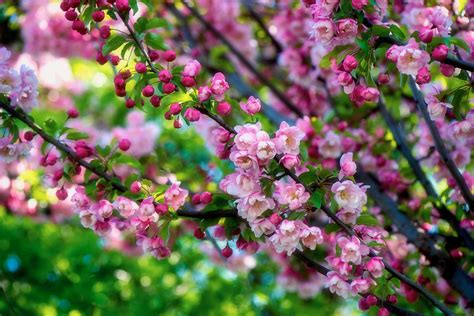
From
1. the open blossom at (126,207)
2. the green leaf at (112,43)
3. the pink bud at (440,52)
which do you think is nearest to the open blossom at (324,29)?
the pink bud at (440,52)

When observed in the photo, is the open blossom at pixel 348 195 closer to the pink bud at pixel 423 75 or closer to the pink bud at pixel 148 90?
the pink bud at pixel 423 75

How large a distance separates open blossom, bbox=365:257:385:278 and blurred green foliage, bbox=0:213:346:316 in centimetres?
294

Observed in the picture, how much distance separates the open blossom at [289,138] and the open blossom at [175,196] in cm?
35

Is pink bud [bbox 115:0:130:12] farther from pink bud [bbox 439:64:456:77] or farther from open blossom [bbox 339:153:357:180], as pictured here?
pink bud [bbox 439:64:456:77]

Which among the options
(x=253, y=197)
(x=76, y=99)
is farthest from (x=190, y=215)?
(x=76, y=99)

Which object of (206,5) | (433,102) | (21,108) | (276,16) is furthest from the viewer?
(206,5)

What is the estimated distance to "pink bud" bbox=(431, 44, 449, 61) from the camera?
2008 millimetres

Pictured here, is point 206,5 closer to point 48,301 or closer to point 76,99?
point 48,301

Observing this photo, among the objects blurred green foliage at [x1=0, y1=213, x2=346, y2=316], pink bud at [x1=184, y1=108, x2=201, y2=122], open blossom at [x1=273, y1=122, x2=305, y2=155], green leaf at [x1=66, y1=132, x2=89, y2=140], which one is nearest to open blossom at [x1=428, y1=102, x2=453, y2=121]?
open blossom at [x1=273, y1=122, x2=305, y2=155]

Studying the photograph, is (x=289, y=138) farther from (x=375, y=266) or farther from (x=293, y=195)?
(x=375, y=266)

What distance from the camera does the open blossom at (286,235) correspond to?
1.94 metres

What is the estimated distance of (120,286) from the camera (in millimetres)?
5395

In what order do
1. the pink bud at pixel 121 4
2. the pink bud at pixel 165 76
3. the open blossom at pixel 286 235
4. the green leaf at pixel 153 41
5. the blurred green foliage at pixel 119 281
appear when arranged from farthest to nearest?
1. the blurred green foliage at pixel 119 281
2. the green leaf at pixel 153 41
3. the pink bud at pixel 121 4
4. the pink bud at pixel 165 76
5. the open blossom at pixel 286 235

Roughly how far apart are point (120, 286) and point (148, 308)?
411mm
